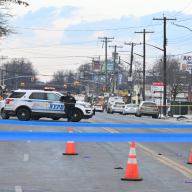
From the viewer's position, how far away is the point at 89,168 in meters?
14.4

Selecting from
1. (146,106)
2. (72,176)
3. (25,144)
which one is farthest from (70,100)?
(146,106)

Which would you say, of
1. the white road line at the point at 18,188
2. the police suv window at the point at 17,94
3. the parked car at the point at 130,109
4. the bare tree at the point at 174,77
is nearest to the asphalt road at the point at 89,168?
the white road line at the point at 18,188

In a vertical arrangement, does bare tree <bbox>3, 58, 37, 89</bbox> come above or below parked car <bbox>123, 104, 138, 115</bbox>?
A: above

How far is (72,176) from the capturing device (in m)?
12.9

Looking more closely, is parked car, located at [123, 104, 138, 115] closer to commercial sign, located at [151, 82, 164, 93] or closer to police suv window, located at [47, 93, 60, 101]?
commercial sign, located at [151, 82, 164, 93]

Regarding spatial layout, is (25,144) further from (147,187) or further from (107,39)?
(107,39)

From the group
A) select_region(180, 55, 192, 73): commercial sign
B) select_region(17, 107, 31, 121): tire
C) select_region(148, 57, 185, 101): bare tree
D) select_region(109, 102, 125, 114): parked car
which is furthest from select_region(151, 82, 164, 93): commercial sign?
select_region(17, 107, 31, 121): tire

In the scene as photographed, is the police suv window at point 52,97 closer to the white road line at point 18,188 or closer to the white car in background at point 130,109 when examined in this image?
the white road line at point 18,188

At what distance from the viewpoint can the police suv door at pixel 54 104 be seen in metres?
36.2

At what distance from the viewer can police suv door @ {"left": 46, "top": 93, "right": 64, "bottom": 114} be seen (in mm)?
36188

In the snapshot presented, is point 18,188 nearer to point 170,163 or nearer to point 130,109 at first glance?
point 170,163

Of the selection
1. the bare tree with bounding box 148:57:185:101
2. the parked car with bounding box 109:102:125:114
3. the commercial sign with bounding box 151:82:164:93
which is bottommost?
the parked car with bounding box 109:102:125:114

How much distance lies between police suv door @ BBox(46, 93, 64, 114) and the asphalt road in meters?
14.6

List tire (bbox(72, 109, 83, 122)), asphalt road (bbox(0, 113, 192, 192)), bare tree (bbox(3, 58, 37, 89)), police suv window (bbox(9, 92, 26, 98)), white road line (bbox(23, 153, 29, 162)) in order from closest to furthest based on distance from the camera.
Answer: asphalt road (bbox(0, 113, 192, 192)), white road line (bbox(23, 153, 29, 162)), police suv window (bbox(9, 92, 26, 98)), tire (bbox(72, 109, 83, 122)), bare tree (bbox(3, 58, 37, 89))
